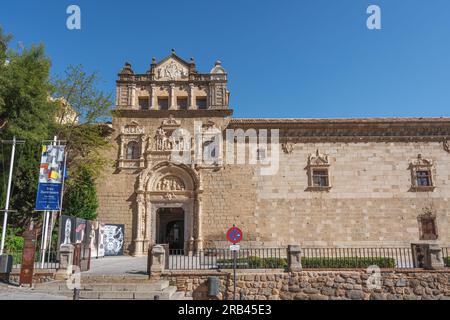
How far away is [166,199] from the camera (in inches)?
789

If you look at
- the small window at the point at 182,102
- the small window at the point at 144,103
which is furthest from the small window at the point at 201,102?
the small window at the point at 144,103

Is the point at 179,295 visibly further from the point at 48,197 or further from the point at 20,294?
the point at 48,197

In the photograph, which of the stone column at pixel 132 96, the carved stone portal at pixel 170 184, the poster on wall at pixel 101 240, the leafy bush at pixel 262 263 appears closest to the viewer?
the leafy bush at pixel 262 263

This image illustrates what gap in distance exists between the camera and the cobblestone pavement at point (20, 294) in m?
9.24

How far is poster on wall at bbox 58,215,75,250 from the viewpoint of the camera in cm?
1364

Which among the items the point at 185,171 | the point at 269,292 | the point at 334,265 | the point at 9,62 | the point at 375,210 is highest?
the point at 9,62

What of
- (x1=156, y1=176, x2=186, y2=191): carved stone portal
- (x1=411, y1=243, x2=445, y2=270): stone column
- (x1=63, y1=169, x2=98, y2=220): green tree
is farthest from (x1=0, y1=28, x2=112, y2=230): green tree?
(x1=411, y1=243, x2=445, y2=270): stone column

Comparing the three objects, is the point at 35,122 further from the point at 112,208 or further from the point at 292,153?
the point at 292,153

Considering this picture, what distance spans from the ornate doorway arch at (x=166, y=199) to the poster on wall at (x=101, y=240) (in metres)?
1.68

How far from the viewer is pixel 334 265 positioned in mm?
12516

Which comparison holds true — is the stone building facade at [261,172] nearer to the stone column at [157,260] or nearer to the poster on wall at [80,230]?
the poster on wall at [80,230]

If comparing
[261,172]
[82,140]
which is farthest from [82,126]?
[261,172]
